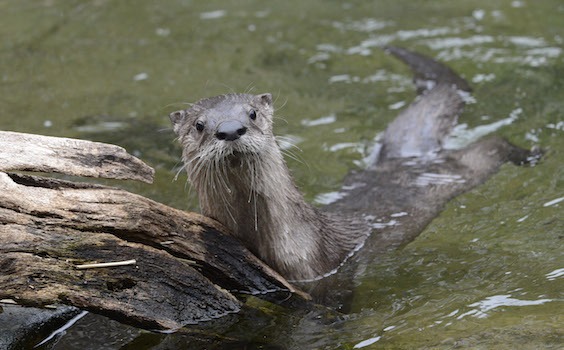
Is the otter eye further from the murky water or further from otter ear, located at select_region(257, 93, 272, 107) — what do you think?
the murky water

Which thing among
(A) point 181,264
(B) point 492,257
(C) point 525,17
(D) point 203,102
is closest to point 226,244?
(A) point 181,264

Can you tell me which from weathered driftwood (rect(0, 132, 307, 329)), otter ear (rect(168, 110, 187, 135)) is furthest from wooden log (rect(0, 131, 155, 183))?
otter ear (rect(168, 110, 187, 135))

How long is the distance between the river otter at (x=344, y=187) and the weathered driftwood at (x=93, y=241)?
0.28 m

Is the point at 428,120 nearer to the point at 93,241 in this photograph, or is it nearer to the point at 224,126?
the point at 224,126

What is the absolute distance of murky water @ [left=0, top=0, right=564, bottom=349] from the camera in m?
3.02

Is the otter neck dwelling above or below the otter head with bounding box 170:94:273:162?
below

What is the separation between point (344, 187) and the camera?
178 inches

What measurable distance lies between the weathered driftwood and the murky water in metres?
0.25

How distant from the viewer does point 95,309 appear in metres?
2.71

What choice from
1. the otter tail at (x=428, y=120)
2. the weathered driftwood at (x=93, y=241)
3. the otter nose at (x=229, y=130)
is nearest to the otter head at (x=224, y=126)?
the otter nose at (x=229, y=130)

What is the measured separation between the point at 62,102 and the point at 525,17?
3.62 m

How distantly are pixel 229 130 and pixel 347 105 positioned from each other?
8.86ft

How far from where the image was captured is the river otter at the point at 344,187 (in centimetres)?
314

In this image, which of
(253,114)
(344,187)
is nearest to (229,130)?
(253,114)
